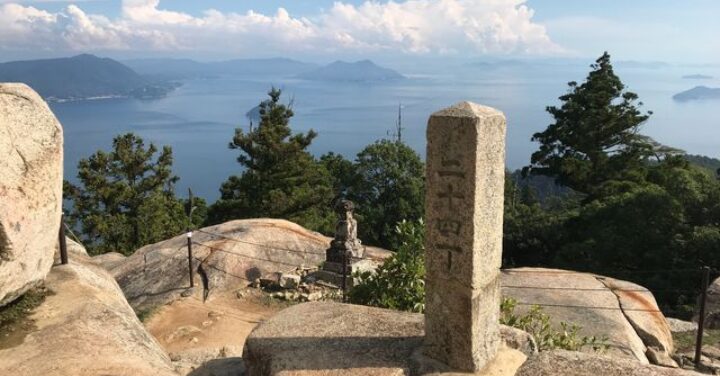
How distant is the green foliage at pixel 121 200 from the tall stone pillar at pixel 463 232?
21.4 m

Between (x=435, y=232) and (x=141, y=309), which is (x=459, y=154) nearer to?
(x=435, y=232)

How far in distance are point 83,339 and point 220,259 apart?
24.9 ft

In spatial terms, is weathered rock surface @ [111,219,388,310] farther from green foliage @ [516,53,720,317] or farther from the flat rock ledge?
green foliage @ [516,53,720,317]

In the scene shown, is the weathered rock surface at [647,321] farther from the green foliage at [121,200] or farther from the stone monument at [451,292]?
the green foliage at [121,200]

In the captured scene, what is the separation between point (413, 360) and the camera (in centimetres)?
521

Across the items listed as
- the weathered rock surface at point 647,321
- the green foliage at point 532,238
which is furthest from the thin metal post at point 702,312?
the green foliage at point 532,238

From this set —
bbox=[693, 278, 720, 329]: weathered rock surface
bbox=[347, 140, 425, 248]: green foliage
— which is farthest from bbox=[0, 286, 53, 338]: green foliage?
bbox=[347, 140, 425, 248]: green foliage

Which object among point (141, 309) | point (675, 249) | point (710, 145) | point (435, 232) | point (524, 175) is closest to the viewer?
point (435, 232)

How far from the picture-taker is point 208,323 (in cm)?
1013

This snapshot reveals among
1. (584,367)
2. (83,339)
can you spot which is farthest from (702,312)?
(83,339)

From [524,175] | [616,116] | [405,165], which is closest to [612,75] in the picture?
[616,116]

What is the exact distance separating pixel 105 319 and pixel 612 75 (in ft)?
92.9

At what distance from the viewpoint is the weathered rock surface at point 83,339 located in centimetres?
448

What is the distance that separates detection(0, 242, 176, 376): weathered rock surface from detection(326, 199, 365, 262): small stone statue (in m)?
6.22
